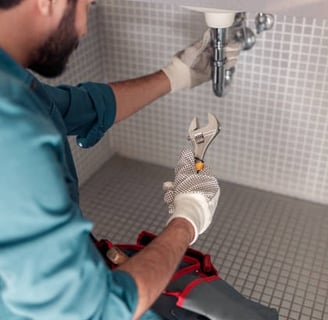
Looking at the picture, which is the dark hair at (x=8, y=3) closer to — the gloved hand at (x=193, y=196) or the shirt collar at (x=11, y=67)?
the shirt collar at (x=11, y=67)

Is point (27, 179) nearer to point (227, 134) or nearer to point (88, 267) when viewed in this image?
point (88, 267)

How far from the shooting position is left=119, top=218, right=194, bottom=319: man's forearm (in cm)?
65

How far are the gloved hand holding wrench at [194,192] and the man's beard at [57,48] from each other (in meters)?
0.27

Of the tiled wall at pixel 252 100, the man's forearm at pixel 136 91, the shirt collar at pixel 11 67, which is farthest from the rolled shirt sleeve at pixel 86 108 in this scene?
the tiled wall at pixel 252 100

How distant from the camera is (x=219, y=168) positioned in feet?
5.04

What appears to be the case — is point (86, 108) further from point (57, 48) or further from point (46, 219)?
point (46, 219)

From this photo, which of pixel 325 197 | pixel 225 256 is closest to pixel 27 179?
pixel 225 256

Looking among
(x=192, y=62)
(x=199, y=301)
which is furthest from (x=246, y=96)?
(x=199, y=301)

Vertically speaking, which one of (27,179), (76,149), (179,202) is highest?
(27,179)

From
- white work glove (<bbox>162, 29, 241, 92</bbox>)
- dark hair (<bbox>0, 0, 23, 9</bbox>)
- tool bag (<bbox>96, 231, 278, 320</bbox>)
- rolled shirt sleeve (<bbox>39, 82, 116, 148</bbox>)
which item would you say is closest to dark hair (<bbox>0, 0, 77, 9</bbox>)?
dark hair (<bbox>0, 0, 23, 9</bbox>)

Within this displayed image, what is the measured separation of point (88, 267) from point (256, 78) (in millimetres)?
884

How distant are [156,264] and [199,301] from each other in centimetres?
19

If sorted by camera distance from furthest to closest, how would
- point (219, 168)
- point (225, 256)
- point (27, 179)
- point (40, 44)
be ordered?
point (219, 168) < point (225, 256) < point (40, 44) < point (27, 179)

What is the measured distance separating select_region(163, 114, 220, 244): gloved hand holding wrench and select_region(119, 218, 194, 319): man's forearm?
0.14ft
